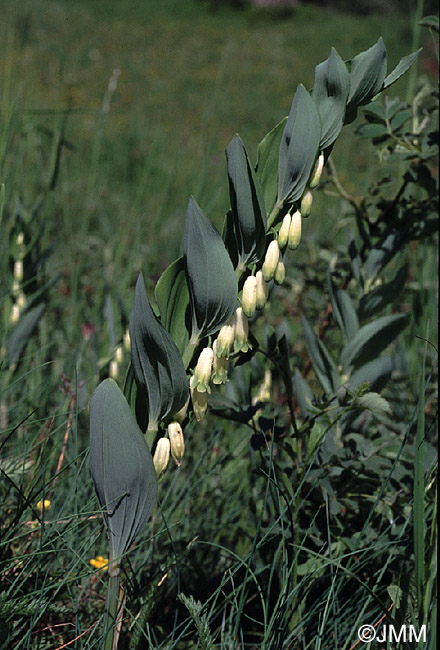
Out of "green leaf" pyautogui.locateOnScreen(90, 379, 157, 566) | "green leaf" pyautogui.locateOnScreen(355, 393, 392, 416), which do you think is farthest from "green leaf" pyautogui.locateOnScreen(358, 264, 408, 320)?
"green leaf" pyautogui.locateOnScreen(90, 379, 157, 566)

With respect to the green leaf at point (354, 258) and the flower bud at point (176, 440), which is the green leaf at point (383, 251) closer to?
the green leaf at point (354, 258)

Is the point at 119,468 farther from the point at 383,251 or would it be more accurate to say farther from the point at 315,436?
the point at 383,251

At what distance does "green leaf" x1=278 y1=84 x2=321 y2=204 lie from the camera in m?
0.55

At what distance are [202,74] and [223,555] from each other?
932 centimetres

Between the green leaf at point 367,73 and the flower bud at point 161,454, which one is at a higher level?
the green leaf at point 367,73

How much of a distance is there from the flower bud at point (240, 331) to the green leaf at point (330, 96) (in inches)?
7.3

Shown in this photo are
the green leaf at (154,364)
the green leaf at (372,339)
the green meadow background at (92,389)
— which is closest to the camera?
the green leaf at (154,364)

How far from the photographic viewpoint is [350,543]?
765 mm

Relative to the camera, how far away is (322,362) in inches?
35.4

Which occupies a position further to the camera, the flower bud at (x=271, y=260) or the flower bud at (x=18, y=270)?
the flower bud at (x=18, y=270)

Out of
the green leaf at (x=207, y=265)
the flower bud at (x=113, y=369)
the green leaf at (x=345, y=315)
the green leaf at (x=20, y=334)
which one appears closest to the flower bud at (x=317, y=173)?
the green leaf at (x=207, y=265)

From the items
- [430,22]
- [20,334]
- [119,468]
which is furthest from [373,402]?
[20,334]

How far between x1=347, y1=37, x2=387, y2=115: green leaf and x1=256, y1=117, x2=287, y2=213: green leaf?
7cm

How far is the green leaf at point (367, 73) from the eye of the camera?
0.57 meters
